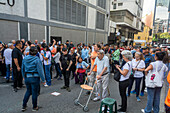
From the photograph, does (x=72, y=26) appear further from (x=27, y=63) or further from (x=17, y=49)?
(x=27, y=63)

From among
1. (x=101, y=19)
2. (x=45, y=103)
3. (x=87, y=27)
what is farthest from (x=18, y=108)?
(x=101, y=19)

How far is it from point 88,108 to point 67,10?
1347 cm

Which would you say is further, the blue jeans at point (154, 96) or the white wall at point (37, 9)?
the white wall at point (37, 9)

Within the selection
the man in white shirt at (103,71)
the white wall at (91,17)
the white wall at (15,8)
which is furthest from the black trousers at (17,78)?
the white wall at (91,17)

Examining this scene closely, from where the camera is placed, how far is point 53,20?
13219 mm

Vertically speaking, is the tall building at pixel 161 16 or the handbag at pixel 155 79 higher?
the tall building at pixel 161 16

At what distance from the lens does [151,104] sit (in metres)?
3.37

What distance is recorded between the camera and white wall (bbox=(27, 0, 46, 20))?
10.8 m

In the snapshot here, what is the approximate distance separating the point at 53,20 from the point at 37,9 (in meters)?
2.20

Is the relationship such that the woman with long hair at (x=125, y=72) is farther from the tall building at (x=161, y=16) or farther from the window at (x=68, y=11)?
the tall building at (x=161, y=16)

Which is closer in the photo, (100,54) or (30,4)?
(100,54)

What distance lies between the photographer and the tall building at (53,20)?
955 centimetres

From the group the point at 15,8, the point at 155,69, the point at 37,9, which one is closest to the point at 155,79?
the point at 155,69

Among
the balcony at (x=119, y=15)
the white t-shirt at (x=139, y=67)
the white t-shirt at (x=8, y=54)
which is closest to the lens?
the white t-shirt at (x=139, y=67)
